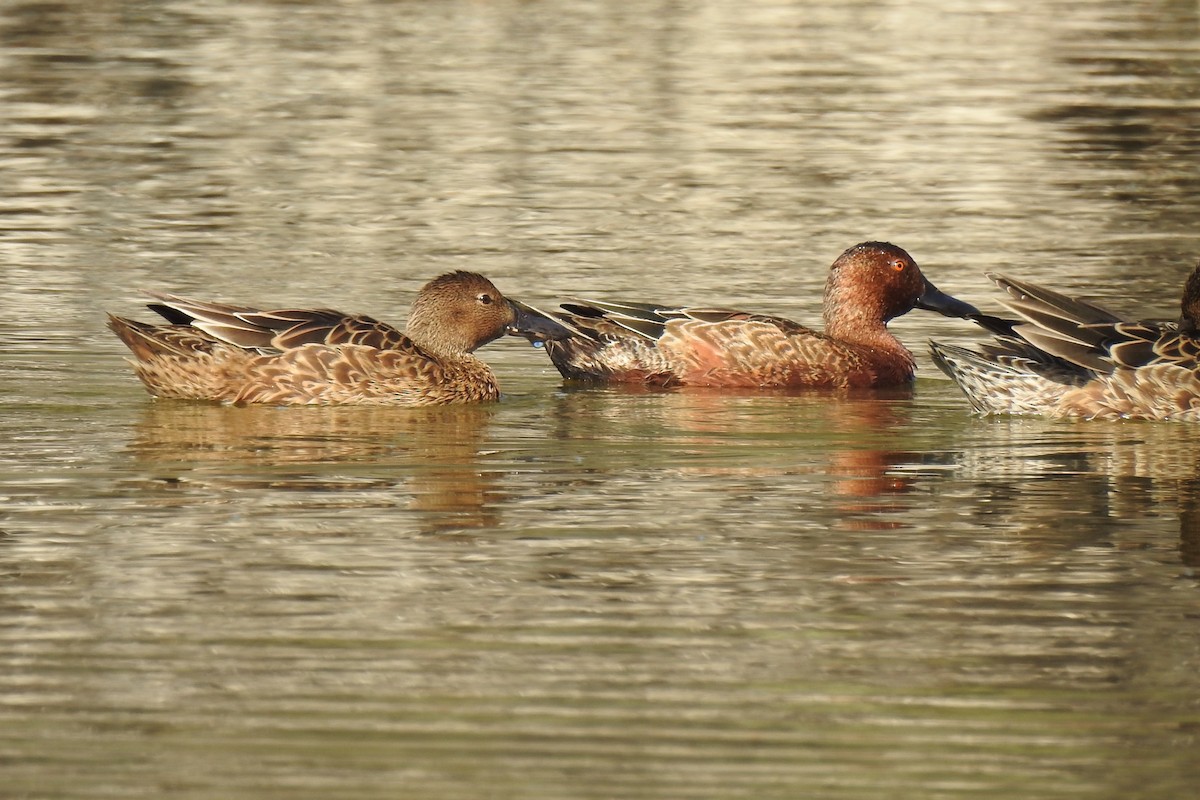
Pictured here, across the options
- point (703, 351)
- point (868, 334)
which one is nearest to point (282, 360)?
point (703, 351)

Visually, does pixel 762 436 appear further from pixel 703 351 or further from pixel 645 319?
pixel 645 319

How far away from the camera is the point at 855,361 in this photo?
1258 centimetres

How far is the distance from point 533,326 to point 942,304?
2423mm

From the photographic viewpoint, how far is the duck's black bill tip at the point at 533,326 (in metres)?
12.1

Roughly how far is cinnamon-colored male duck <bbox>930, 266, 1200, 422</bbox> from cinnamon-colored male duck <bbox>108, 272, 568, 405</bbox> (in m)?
2.58

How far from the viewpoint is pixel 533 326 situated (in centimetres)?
1210

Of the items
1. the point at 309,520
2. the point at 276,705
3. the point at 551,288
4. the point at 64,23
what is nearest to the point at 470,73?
the point at 64,23

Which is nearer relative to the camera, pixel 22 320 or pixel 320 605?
pixel 320 605

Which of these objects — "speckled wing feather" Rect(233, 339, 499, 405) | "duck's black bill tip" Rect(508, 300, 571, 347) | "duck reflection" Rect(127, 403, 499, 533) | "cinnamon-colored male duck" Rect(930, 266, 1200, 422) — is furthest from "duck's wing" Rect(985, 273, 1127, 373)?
"speckled wing feather" Rect(233, 339, 499, 405)

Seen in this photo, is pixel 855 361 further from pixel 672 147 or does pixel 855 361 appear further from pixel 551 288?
pixel 672 147

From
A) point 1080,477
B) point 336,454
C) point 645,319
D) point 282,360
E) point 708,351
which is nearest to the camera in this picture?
point 1080,477

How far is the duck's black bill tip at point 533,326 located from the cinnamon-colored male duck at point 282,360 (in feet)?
1.75

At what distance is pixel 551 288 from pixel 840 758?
917 cm

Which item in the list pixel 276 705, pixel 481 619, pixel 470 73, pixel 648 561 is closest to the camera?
pixel 276 705
